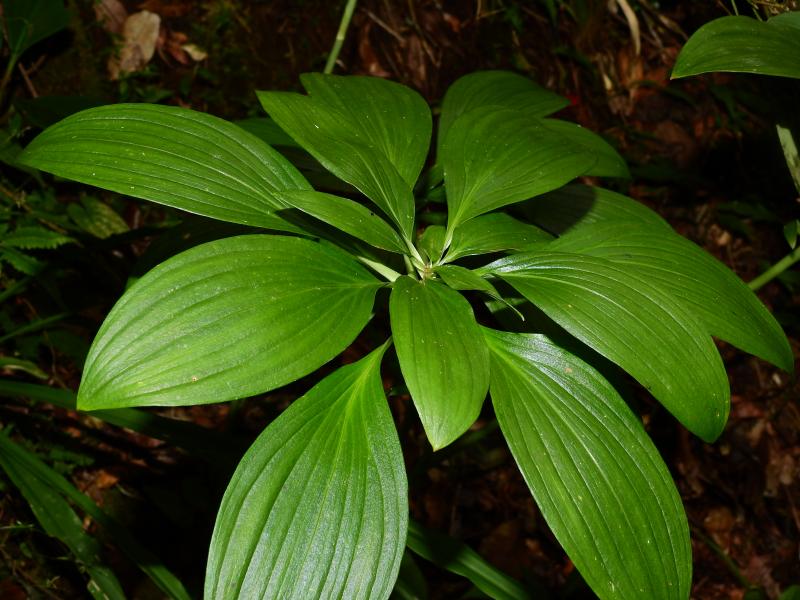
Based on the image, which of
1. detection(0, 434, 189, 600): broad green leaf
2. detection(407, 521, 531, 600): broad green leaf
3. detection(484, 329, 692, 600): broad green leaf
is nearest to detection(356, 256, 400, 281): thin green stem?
detection(484, 329, 692, 600): broad green leaf

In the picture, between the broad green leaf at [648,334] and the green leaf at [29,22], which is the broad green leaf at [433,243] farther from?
the green leaf at [29,22]

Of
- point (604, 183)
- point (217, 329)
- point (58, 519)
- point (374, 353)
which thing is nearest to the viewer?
point (217, 329)

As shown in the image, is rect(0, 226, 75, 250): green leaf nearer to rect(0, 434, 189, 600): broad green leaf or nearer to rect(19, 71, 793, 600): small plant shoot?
rect(0, 434, 189, 600): broad green leaf

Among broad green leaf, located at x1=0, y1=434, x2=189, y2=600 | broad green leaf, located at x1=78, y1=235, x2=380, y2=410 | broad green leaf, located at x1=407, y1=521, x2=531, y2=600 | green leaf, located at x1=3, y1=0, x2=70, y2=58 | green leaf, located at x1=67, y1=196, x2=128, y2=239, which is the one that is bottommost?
broad green leaf, located at x1=407, y1=521, x2=531, y2=600

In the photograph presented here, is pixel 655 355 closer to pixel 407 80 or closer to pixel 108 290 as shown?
pixel 108 290

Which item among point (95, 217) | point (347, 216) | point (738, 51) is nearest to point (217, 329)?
point (347, 216)

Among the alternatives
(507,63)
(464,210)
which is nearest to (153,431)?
(464,210)

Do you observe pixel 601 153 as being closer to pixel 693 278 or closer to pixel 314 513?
pixel 693 278
